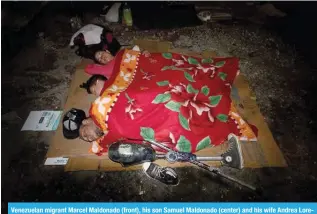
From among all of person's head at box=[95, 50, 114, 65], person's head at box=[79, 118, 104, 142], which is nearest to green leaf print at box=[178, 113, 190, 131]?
person's head at box=[79, 118, 104, 142]

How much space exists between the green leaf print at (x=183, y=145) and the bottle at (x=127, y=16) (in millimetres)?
1974

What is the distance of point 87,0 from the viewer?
3559 mm

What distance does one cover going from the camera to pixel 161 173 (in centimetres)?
174

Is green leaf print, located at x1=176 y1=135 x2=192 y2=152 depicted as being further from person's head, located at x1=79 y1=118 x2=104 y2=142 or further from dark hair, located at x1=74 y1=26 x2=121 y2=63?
dark hair, located at x1=74 y1=26 x2=121 y2=63

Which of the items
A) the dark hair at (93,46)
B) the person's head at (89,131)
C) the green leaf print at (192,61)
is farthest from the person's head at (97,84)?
the green leaf print at (192,61)

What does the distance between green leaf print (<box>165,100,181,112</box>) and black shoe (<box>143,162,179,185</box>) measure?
394 millimetres

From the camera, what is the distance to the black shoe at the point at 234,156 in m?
1.65

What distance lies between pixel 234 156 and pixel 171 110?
1.60 feet

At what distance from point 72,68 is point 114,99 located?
1.14 meters

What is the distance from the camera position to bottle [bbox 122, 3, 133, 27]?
3.14m

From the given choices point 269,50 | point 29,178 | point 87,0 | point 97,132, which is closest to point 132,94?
point 97,132

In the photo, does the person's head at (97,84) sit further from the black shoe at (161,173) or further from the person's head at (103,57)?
the black shoe at (161,173)

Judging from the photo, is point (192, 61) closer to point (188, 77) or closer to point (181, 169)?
point (188, 77)

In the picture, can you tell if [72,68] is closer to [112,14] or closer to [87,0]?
[112,14]
